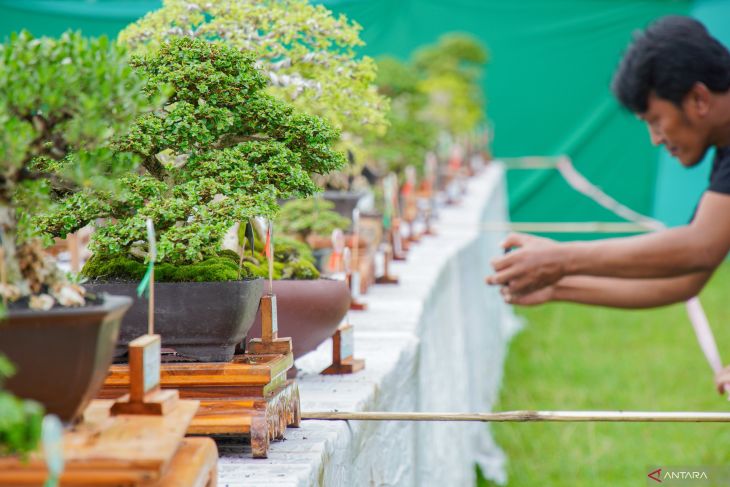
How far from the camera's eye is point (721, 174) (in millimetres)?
1735

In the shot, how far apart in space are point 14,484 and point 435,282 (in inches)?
90.4

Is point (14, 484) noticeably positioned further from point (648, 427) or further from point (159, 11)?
point (648, 427)

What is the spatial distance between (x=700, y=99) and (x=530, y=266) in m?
0.38

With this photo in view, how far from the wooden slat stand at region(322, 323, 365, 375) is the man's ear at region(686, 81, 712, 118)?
683mm

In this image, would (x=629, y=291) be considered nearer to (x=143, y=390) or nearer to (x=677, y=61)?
(x=677, y=61)

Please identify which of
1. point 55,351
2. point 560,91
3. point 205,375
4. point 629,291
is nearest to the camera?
point 55,351

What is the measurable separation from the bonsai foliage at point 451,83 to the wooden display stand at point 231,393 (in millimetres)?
6000

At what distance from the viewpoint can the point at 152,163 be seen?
1395 mm

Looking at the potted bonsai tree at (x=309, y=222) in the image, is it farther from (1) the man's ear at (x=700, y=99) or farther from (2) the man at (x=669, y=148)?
(1) the man's ear at (x=700, y=99)

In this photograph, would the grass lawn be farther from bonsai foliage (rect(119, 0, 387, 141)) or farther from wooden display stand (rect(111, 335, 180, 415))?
wooden display stand (rect(111, 335, 180, 415))

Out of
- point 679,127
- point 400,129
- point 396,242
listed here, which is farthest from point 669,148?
point 400,129

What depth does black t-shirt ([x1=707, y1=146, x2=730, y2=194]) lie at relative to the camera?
5.65 feet

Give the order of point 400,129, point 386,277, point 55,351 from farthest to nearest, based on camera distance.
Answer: point 400,129 → point 386,277 → point 55,351

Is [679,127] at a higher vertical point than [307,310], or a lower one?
higher
